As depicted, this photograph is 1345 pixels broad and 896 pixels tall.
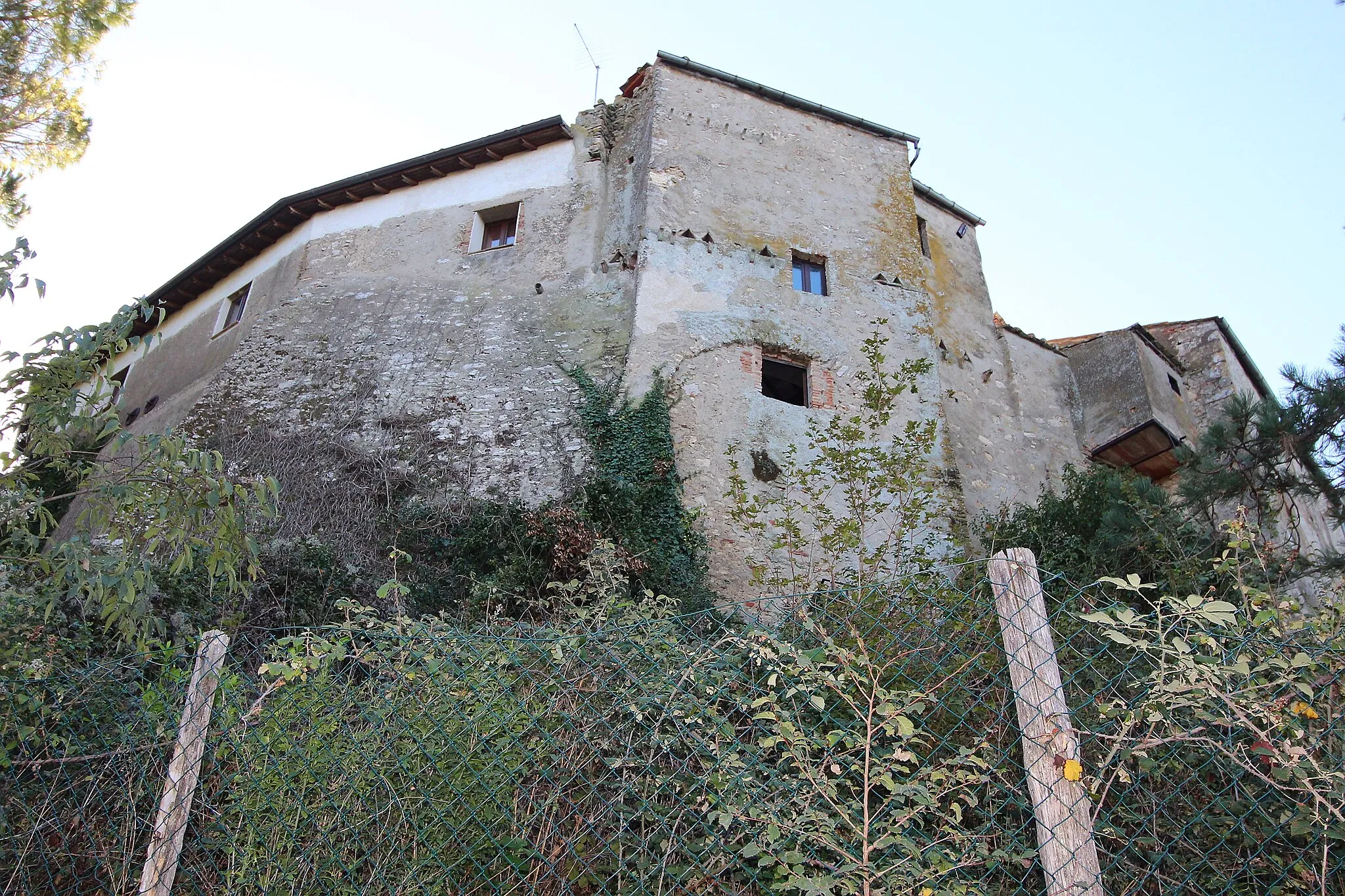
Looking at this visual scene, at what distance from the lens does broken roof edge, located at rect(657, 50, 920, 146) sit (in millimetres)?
12477

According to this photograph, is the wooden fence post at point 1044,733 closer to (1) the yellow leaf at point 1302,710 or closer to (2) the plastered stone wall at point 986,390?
(1) the yellow leaf at point 1302,710

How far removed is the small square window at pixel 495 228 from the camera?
1233 cm

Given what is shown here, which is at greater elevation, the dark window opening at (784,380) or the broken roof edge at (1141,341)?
the broken roof edge at (1141,341)

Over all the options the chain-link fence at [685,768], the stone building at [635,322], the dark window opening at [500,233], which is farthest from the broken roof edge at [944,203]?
the chain-link fence at [685,768]

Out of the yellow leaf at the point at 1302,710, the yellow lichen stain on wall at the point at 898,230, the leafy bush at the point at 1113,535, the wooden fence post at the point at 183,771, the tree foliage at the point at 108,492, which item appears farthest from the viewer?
the yellow lichen stain on wall at the point at 898,230

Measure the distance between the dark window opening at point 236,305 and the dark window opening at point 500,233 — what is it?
3.67 meters

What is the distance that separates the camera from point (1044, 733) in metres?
2.76

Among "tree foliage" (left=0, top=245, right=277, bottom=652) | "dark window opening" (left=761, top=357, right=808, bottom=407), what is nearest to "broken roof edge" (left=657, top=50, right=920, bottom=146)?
"dark window opening" (left=761, top=357, right=808, bottom=407)

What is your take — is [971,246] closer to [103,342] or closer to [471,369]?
[471,369]

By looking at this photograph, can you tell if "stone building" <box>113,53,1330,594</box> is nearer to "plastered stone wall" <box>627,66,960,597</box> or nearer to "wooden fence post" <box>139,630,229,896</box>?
"plastered stone wall" <box>627,66,960,597</box>

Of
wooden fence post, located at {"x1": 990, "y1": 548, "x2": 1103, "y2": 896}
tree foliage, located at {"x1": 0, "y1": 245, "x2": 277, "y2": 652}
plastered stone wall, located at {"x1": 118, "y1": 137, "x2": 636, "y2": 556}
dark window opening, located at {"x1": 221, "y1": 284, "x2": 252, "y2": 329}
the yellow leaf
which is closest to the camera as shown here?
wooden fence post, located at {"x1": 990, "y1": 548, "x2": 1103, "y2": 896}

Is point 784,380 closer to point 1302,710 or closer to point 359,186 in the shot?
point 359,186

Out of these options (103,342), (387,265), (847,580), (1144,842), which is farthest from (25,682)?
(387,265)

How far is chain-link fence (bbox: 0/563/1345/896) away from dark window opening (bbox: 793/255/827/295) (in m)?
7.70
